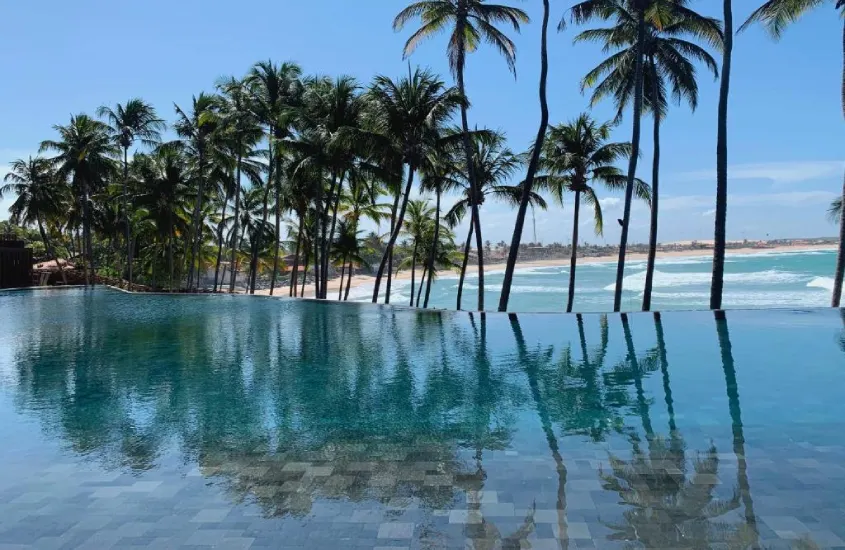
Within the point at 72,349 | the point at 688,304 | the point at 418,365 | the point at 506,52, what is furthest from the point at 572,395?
the point at 688,304

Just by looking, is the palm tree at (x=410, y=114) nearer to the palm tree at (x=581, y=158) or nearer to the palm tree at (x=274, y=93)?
the palm tree at (x=581, y=158)

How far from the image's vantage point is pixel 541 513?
373 centimetres

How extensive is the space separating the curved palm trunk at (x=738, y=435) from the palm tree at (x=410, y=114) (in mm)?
10980

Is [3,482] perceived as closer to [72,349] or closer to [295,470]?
[295,470]

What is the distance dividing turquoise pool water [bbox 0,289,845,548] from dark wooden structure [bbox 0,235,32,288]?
2324 cm

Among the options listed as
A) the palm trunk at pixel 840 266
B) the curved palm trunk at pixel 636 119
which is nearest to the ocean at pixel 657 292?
the palm trunk at pixel 840 266

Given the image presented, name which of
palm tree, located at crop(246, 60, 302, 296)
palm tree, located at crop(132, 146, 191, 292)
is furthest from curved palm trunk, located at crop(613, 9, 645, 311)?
palm tree, located at crop(132, 146, 191, 292)

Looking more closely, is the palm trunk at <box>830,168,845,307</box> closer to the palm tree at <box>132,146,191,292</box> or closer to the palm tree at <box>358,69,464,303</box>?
the palm tree at <box>358,69,464,303</box>

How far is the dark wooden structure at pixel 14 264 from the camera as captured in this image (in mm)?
29859

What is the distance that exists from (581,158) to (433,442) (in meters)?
17.7

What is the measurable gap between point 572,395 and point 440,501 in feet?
10.9

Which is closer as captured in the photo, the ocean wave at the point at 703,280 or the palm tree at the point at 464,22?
the palm tree at the point at 464,22

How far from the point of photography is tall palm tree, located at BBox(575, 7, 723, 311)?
16844mm

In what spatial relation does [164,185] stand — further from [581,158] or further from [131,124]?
[581,158]
